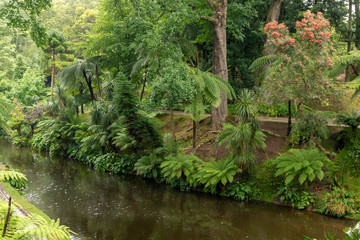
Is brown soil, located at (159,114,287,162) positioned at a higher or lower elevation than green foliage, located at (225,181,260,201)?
higher

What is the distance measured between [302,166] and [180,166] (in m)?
3.51

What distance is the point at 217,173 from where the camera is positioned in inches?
348

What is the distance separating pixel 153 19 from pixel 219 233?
23.2 feet

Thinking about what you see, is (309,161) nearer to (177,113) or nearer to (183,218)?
(183,218)

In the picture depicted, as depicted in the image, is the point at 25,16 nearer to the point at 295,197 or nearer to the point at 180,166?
the point at 180,166

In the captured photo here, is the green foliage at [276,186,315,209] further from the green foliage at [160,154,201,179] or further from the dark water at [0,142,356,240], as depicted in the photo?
the green foliage at [160,154,201,179]

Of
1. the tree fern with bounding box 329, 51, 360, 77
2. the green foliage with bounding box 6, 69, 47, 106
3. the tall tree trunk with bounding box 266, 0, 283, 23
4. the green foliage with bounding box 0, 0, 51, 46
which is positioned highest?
the tall tree trunk with bounding box 266, 0, 283, 23

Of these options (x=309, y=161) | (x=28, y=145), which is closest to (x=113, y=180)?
(x=309, y=161)

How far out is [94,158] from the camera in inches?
550

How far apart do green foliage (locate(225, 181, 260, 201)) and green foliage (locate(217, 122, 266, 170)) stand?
53 centimetres

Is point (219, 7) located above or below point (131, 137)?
above

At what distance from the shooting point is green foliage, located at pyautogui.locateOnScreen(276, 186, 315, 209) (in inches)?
318

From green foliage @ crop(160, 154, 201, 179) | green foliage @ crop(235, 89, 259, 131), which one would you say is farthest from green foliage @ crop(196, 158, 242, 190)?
green foliage @ crop(235, 89, 259, 131)

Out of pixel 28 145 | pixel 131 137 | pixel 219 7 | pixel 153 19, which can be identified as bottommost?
pixel 28 145
